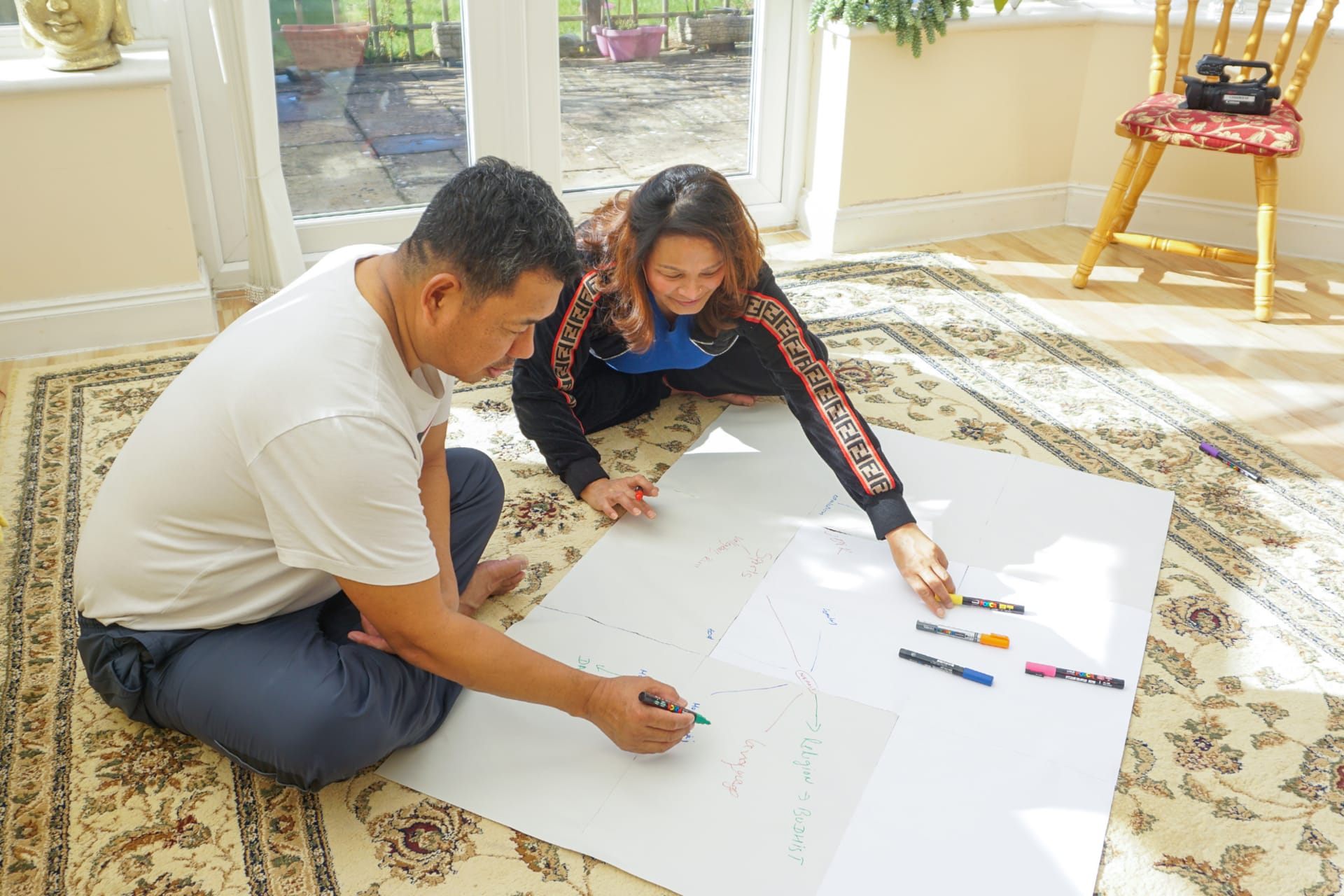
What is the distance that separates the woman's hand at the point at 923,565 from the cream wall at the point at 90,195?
1.99 meters

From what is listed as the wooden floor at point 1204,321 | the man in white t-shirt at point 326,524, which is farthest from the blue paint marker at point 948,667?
the wooden floor at point 1204,321

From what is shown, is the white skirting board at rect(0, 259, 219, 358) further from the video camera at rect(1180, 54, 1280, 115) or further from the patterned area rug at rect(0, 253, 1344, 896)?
the video camera at rect(1180, 54, 1280, 115)

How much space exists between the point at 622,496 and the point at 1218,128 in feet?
6.44

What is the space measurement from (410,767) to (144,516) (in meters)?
0.50

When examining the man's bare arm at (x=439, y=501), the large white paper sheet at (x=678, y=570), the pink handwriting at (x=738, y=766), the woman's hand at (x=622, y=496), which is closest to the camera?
the pink handwriting at (x=738, y=766)

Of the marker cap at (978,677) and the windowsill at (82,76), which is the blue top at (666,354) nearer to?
the marker cap at (978,677)

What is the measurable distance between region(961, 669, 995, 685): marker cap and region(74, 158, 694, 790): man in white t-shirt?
0.49 metres

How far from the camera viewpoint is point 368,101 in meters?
3.16

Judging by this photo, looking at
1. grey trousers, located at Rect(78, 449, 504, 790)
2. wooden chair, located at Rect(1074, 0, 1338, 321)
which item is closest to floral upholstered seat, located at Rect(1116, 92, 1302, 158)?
wooden chair, located at Rect(1074, 0, 1338, 321)

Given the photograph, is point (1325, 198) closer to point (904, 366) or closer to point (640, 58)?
point (904, 366)

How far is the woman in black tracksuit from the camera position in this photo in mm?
1863

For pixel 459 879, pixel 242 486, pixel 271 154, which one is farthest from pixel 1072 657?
pixel 271 154

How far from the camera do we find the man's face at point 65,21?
8.42 ft

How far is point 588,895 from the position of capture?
1.39 metres
